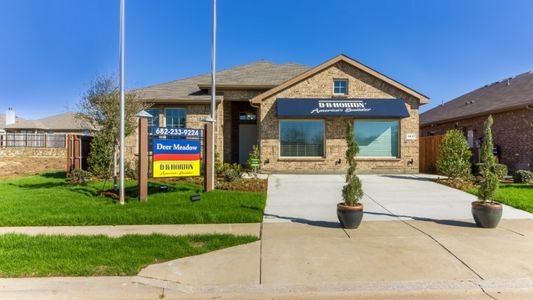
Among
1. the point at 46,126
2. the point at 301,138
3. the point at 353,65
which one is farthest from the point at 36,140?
the point at 353,65

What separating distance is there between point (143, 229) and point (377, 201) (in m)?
6.92

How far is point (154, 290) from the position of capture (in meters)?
4.45

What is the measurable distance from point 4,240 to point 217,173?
9.20 m

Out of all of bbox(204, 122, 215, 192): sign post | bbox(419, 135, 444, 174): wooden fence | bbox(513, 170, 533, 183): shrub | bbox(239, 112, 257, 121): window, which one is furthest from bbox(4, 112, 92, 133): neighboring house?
bbox(513, 170, 533, 183): shrub

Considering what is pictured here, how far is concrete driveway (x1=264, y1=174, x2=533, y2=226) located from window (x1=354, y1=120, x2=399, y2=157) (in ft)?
8.61

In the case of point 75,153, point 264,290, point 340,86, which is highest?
point 340,86

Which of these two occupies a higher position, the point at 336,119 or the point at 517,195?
the point at 336,119

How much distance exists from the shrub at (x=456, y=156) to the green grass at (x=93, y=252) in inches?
425

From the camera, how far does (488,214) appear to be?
Answer: 7180 mm

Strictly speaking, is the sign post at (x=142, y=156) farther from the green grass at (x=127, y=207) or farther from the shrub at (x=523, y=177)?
the shrub at (x=523, y=177)

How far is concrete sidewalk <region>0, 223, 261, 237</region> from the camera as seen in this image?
7.05 metres

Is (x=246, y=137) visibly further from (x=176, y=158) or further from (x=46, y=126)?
(x=46, y=126)

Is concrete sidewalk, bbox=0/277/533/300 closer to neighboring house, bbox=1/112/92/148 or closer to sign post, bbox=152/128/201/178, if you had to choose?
sign post, bbox=152/128/201/178

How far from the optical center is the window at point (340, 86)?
1800 cm
